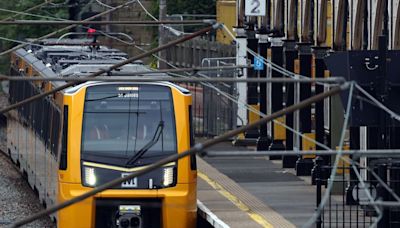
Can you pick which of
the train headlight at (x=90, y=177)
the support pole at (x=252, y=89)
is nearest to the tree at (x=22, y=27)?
the support pole at (x=252, y=89)

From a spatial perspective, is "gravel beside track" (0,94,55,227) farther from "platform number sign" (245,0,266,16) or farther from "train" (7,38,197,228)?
"platform number sign" (245,0,266,16)

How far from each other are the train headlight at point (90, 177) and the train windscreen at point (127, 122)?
14cm

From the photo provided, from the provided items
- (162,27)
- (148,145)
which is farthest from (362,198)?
(162,27)

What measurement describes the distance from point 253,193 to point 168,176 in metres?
4.61

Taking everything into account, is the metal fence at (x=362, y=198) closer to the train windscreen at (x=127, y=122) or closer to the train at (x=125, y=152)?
the train at (x=125, y=152)

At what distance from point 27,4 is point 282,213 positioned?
27.4 m

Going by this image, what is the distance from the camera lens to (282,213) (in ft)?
65.0

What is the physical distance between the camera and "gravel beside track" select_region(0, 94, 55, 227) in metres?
22.8

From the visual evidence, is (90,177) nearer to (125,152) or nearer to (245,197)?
(125,152)

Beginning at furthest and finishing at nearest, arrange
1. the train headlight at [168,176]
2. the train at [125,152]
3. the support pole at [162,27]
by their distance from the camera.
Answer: the support pole at [162,27] < the train headlight at [168,176] < the train at [125,152]

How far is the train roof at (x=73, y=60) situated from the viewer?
20.0 meters

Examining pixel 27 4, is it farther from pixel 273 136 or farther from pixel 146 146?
pixel 146 146

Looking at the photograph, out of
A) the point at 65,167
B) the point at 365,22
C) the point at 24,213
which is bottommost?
the point at 24,213

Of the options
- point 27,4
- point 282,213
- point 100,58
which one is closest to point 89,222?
point 282,213
